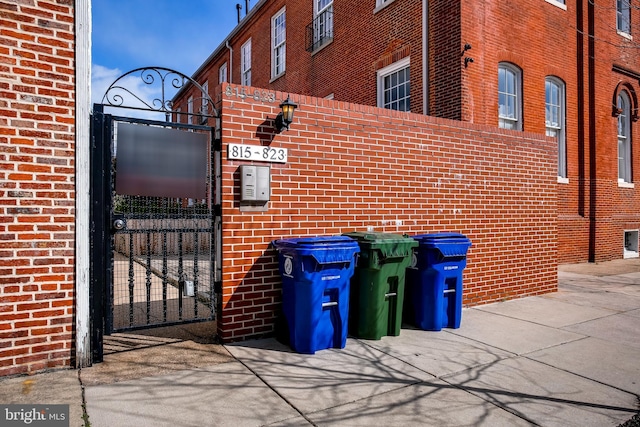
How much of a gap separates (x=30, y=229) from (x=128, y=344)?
162 centimetres

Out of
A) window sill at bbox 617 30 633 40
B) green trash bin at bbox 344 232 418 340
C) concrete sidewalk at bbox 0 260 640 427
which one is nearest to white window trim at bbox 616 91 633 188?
window sill at bbox 617 30 633 40

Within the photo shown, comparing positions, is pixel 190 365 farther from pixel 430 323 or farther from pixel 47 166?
pixel 430 323

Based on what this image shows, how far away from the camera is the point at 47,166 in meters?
3.60

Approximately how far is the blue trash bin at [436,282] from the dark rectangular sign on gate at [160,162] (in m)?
2.70

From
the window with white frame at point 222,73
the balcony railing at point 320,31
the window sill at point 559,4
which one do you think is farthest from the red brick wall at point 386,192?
the window with white frame at point 222,73

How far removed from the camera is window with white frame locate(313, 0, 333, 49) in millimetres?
12938

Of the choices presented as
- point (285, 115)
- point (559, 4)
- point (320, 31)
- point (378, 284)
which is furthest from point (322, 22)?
point (378, 284)

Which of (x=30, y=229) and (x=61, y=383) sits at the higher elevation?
(x=30, y=229)

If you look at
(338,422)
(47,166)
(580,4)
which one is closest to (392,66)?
(580,4)

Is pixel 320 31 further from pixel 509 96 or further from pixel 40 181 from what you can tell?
pixel 40 181

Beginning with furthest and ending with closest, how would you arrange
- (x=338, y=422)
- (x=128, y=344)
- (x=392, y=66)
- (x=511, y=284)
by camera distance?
(x=392, y=66) < (x=511, y=284) < (x=128, y=344) < (x=338, y=422)

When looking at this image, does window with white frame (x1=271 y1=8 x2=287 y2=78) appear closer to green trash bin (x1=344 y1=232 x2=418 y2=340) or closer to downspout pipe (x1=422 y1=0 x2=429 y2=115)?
downspout pipe (x1=422 y1=0 x2=429 y2=115)

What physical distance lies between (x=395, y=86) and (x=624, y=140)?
8.44 metres

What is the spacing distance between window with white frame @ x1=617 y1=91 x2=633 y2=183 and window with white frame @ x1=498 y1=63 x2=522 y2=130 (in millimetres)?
5679
